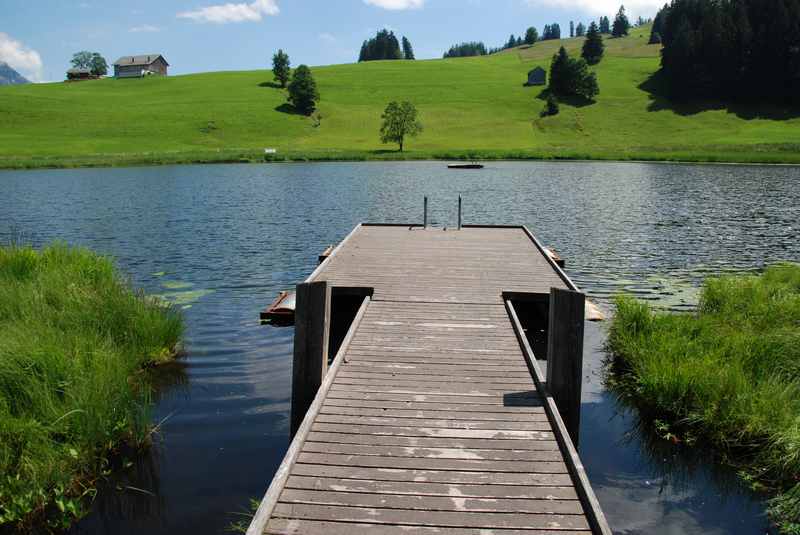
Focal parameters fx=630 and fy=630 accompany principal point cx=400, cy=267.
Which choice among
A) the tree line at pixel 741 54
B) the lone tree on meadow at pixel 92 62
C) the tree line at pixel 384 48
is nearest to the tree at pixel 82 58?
the lone tree on meadow at pixel 92 62

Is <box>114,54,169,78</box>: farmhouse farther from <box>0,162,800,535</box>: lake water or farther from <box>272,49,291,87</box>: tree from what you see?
<box>0,162,800,535</box>: lake water

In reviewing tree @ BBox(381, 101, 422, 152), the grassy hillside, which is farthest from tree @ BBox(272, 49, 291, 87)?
tree @ BBox(381, 101, 422, 152)

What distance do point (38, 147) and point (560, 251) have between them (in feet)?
230

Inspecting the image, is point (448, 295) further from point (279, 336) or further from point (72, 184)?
point (72, 184)

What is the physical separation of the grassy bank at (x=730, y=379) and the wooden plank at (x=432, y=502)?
3.17 m

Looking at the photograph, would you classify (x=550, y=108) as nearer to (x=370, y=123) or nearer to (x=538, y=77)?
(x=538, y=77)

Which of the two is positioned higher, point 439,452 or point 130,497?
point 439,452

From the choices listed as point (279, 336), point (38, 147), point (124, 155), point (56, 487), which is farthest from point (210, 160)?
point (56, 487)

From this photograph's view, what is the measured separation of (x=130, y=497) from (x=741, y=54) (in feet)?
379

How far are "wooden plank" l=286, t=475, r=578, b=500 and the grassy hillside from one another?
65.9m

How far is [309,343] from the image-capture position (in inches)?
301

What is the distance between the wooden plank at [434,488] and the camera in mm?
5312

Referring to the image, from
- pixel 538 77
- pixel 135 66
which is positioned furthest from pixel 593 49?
pixel 135 66

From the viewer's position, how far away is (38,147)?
72250 mm
